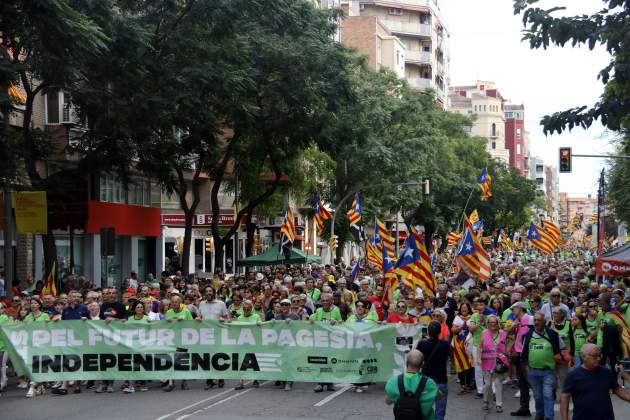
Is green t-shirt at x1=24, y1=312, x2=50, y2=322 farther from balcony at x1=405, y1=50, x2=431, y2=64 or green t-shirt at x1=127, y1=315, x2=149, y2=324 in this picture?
balcony at x1=405, y1=50, x2=431, y2=64

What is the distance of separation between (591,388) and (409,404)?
161 cm

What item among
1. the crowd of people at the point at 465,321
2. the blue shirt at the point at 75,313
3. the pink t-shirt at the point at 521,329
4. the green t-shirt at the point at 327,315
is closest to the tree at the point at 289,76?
the crowd of people at the point at 465,321

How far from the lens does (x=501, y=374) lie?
1522cm

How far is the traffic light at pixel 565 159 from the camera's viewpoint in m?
37.4

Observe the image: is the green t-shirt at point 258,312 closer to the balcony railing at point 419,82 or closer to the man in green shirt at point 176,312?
the man in green shirt at point 176,312

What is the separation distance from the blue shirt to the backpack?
9.30 meters

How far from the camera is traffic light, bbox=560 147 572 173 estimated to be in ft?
123

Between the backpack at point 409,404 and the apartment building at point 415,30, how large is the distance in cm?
9768

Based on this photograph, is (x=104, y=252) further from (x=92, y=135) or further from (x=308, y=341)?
(x=308, y=341)

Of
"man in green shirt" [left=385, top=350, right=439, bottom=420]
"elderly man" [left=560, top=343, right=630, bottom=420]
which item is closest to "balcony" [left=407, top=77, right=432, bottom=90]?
"elderly man" [left=560, top=343, right=630, bottom=420]

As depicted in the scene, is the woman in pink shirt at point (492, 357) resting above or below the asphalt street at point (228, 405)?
above

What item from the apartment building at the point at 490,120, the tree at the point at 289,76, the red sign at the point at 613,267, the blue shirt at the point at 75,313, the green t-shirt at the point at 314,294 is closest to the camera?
the blue shirt at the point at 75,313

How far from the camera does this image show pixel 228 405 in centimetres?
1530

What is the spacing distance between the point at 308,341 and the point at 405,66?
303 ft
